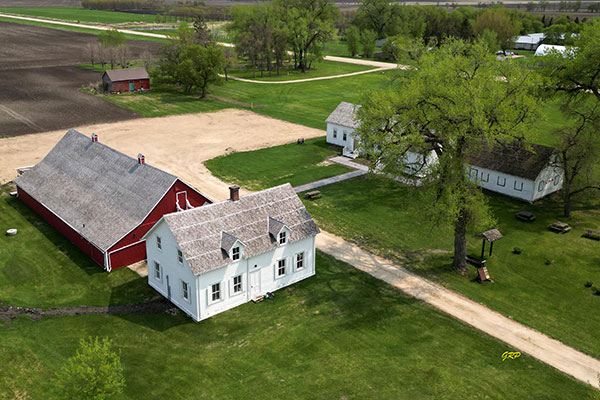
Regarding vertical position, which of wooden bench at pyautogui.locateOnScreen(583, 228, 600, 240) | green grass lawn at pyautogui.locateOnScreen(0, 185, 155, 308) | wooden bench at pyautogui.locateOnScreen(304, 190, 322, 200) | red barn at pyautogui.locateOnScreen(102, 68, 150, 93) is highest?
red barn at pyautogui.locateOnScreen(102, 68, 150, 93)

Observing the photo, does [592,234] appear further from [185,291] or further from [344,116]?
[185,291]

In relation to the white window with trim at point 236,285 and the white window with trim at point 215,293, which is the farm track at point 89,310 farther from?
the white window with trim at point 236,285

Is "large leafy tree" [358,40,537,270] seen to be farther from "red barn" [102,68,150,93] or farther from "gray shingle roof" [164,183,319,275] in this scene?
"red barn" [102,68,150,93]

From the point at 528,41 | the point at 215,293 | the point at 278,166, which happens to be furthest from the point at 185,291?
the point at 528,41

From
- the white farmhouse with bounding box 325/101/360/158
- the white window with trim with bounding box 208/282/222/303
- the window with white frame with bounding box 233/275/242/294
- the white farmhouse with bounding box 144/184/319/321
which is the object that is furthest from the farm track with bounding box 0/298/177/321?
the white farmhouse with bounding box 325/101/360/158

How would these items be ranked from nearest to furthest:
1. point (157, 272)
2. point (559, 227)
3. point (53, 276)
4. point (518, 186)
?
point (157, 272)
point (53, 276)
point (559, 227)
point (518, 186)

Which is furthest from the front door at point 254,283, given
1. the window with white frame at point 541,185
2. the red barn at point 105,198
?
the window with white frame at point 541,185
